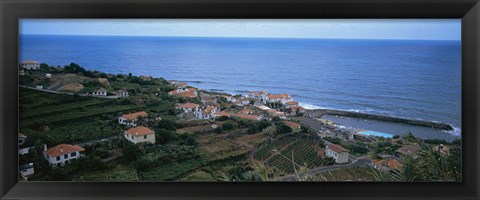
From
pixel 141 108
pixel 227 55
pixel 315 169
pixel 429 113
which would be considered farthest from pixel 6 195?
pixel 429 113

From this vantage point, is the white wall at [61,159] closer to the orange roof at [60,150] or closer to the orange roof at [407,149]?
the orange roof at [60,150]

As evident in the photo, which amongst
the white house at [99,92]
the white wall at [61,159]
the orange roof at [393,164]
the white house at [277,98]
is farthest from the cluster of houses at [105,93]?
the orange roof at [393,164]

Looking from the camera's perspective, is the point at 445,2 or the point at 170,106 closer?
the point at 445,2

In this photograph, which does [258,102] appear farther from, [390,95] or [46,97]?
[46,97]

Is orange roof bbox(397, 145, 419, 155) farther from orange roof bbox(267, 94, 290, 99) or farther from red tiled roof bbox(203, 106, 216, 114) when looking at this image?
red tiled roof bbox(203, 106, 216, 114)

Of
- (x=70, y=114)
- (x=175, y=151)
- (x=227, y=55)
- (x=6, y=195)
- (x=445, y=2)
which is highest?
(x=445, y=2)

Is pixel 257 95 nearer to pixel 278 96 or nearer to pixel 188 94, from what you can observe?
pixel 278 96

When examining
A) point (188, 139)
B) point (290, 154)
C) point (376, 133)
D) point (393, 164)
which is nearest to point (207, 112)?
point (188, 139)
